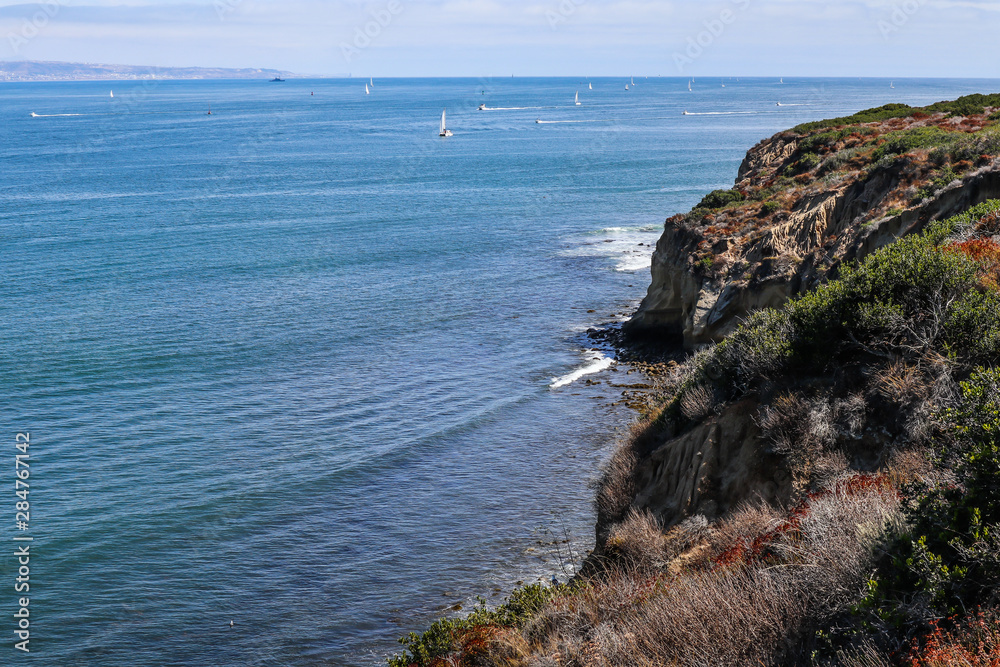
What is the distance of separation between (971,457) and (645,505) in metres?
7.89

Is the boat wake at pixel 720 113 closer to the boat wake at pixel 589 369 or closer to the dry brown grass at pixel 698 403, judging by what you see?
the boat wake at pixel 589 369

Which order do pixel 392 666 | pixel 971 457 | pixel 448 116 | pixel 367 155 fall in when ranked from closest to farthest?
pixel 971 457
pixel 392 666
pixel 367 155
pixel 448 116

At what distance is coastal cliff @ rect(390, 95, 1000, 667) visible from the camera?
685 cm

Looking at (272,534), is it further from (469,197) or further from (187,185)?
(187,185)

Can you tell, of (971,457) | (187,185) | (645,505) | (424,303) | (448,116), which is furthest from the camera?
(448,116)

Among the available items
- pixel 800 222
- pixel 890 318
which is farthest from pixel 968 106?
pixel 890 318

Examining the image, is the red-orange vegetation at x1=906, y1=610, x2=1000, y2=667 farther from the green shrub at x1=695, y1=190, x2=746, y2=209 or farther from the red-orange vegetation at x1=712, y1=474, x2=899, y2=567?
the green shrub at x1=695, y1=190, x2=746, y2=209

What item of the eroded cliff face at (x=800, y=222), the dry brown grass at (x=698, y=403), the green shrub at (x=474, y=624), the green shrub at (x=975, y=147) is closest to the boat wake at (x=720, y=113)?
the eroded cliff face at (x=800, y=222)

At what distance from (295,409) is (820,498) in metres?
22.2

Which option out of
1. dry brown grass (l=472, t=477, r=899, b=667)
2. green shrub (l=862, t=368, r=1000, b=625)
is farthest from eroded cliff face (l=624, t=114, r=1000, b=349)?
green shrub (l=862, t=368, r=1000, b=625)

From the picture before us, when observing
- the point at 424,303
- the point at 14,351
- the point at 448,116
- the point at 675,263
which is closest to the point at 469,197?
the point at 424,303

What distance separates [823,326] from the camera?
1245cm

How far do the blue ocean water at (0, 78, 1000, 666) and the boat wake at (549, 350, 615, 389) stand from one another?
0.76 ft

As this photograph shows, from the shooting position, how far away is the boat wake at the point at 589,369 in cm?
3158
